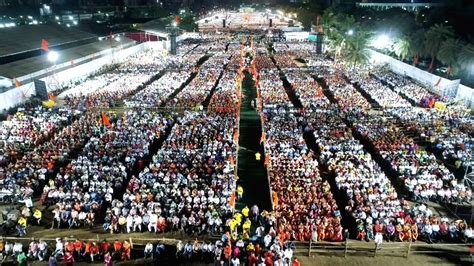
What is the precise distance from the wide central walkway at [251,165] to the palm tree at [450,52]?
25.0 metres

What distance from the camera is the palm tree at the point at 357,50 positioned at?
51.3 meters

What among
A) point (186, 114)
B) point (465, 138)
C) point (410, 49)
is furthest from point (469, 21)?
point (186, 114)

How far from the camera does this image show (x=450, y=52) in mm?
43156

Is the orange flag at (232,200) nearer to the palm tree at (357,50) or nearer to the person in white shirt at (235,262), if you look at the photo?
the person in white shirt at (235,262)

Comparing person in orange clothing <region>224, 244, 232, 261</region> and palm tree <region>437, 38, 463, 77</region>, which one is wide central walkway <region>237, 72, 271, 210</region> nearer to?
person in orange clothing <region>224, 244, 232, 261</region>

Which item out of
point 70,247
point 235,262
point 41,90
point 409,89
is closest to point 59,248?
point 70,247

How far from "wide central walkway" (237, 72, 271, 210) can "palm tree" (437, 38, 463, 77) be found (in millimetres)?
24962

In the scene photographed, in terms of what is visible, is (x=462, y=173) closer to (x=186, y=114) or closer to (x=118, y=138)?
(x=186, y=114)

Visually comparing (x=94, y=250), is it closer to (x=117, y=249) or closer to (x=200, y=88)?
(x=117, y=249)

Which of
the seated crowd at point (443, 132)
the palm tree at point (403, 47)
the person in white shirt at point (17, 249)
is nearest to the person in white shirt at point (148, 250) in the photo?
the person in white shirt at point (17, 249)

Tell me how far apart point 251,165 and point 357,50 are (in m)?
36.2

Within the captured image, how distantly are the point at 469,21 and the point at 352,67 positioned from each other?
20.6m

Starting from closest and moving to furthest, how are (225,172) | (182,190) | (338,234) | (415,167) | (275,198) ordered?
(338,234), (275,198), (182,190), (225,172), (415,167)

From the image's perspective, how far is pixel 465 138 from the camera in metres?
23.7
